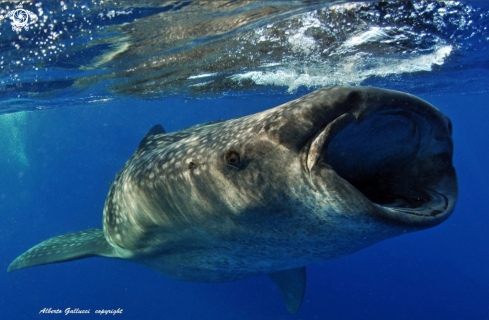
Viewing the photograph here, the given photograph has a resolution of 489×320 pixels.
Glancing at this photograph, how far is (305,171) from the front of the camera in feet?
6.78

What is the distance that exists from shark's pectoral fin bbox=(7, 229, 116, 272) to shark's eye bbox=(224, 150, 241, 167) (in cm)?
346

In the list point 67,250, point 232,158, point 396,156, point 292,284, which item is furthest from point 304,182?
point 292,284

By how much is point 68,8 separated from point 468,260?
46.6 meters

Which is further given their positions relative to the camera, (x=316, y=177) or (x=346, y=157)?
(x=346, y=157)

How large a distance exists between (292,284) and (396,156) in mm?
5209

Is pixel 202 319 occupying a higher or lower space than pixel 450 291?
higher

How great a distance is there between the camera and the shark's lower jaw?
216 centimetres

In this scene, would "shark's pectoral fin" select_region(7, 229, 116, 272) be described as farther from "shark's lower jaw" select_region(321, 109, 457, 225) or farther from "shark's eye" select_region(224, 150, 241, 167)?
"shark's lower jaw" select_region(321, 109, 457, 225)

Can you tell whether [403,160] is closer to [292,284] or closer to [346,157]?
[346,157]

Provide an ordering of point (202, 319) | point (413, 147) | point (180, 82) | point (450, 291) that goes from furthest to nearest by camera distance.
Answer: point (450, 291)
point (202, 319)
point (180, 82)
point (413, 147)

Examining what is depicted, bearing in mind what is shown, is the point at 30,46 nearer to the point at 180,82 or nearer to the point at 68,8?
the point at 68,8

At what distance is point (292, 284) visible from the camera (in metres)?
7.03

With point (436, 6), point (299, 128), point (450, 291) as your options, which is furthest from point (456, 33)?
point (450, 291)

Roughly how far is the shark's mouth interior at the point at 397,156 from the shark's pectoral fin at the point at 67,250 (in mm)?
3999
